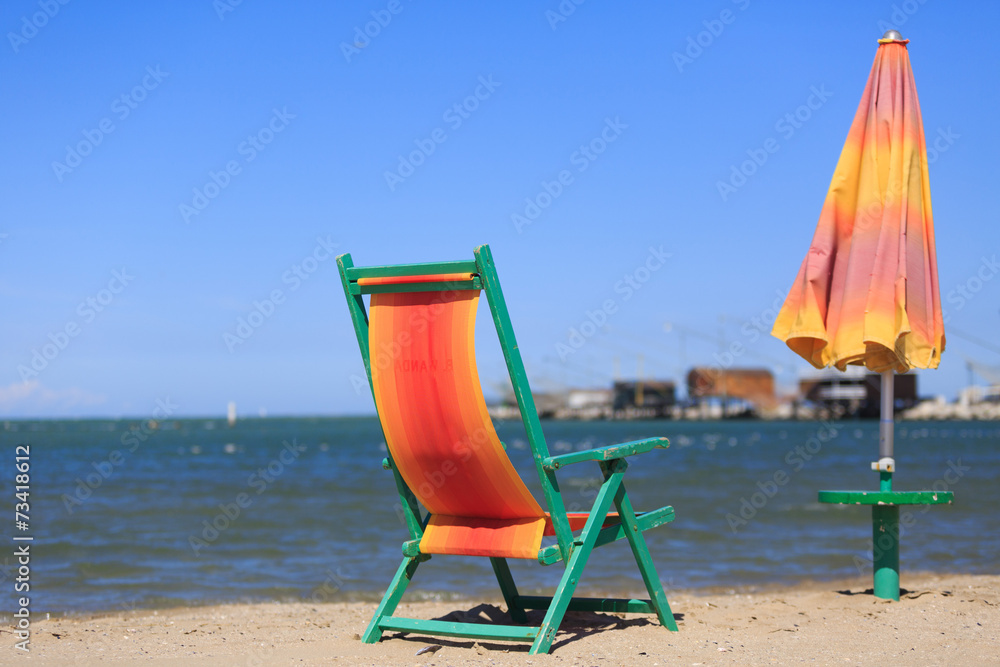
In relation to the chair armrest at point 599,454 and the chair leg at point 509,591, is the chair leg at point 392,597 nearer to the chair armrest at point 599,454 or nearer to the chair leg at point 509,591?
the chair leg at point 509,591

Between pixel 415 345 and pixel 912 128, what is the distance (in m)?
2.66

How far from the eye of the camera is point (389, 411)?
375 cm

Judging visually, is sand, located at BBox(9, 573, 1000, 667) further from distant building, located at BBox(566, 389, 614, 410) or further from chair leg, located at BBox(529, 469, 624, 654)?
distant building, located at BBox(566, 389, 614, 410)

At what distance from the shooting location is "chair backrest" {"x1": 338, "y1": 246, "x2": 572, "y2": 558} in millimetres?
3578

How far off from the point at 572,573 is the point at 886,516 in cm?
198

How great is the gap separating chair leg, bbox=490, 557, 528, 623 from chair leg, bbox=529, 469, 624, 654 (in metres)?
0.78

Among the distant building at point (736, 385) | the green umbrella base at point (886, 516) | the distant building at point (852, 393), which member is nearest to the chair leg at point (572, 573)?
the green umbrella base at point (886, 516)

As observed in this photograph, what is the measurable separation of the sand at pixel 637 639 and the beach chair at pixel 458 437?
0.25m

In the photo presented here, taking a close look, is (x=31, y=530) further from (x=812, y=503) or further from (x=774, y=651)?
(x=812, y=503)

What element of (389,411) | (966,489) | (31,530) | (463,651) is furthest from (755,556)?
(966,489)

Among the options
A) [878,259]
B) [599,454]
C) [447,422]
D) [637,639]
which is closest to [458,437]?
[447,422]

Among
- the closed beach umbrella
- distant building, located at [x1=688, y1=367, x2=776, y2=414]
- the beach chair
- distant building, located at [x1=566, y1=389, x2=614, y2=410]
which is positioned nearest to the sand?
the beach chair

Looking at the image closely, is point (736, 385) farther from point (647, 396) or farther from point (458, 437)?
point (458, 437)

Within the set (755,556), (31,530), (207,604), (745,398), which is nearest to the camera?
(207,604)
